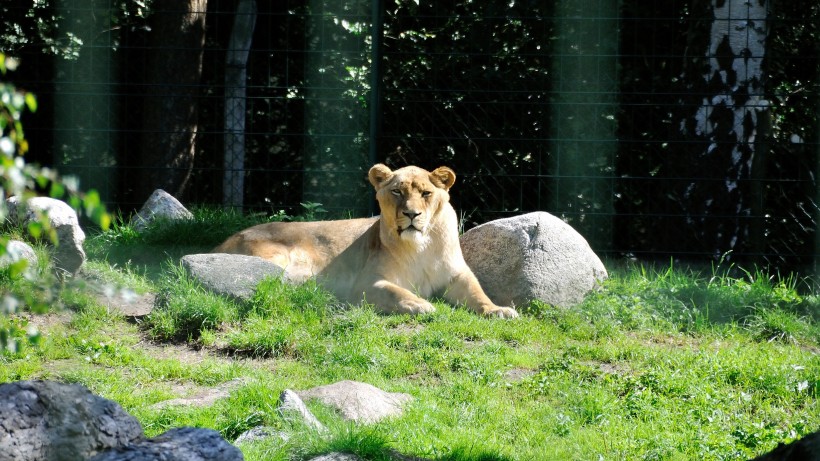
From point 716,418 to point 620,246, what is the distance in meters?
4.68

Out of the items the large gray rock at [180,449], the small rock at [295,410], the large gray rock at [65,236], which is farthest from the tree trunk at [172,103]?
the large gray rock at [180,449]

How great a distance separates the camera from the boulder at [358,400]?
492 cm

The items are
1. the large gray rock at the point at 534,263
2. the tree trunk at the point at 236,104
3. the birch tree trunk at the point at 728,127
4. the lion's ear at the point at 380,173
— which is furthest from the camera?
the tree trunk at the point at 236,104

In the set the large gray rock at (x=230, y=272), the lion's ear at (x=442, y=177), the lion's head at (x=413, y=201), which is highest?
the lion's ear at (x=442, y=177)

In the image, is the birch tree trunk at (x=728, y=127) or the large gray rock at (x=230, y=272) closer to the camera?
the large gray rock at (x=230, y=272)

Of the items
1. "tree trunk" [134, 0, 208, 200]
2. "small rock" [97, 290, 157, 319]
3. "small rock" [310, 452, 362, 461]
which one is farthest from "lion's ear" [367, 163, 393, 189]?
"small rock" [310, 452, 362, 461]

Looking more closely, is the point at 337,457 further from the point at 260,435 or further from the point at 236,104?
the point at 236,104

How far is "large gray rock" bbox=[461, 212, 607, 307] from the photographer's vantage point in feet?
24.2

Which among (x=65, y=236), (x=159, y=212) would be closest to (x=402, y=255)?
(x=65, y=236)

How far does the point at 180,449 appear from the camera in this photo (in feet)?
11.0

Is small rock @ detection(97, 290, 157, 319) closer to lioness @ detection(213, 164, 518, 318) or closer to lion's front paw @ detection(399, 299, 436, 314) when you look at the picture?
lioness @ detection(213, 164, 518, 318)

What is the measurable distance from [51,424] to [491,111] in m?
7.12

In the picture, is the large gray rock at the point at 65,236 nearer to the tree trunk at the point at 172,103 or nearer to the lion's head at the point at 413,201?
the lion's head at the point at 413,201

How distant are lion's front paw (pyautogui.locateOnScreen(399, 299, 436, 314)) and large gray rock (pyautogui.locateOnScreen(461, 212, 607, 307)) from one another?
2.30 feet
